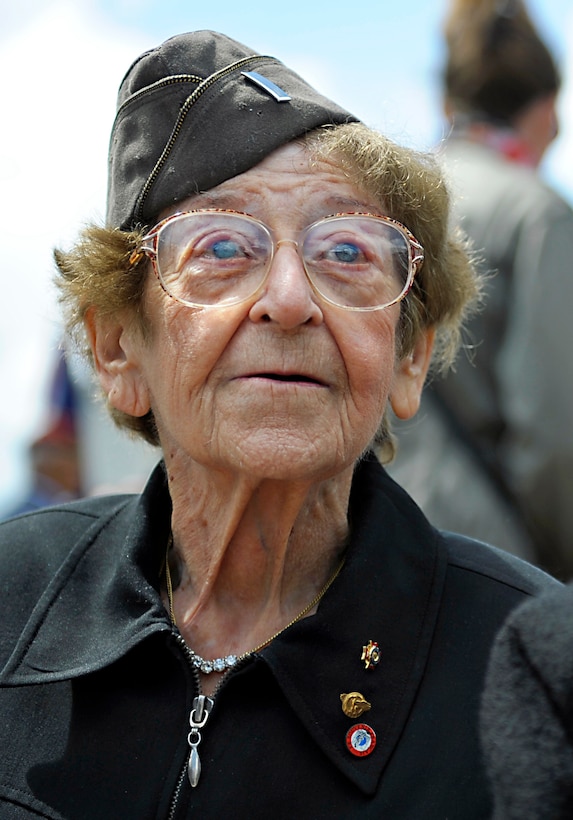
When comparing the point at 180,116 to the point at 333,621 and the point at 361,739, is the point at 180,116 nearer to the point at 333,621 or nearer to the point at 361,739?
the point at 333,621

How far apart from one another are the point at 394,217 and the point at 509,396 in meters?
1.08

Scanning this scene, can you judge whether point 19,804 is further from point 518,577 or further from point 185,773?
point 518,577

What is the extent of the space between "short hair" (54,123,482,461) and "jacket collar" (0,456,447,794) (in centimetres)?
40

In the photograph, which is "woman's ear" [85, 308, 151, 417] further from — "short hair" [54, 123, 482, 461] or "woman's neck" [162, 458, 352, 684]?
"woman's neck" [162, 458, 352, 684]

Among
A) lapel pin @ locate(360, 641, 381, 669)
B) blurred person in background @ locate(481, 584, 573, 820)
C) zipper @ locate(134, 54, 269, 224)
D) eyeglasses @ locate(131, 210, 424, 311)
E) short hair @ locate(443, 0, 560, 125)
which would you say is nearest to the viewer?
blurred person in background @ locate(481, 584, 573, 820)

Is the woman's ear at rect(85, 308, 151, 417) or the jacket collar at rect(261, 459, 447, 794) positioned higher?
the woman's ear at rect(85, 308, 151, 417)

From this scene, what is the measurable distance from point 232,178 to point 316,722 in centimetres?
124

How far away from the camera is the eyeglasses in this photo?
8.32 ft

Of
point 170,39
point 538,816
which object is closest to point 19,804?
point 538,816

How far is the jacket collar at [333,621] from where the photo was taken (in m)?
2.33

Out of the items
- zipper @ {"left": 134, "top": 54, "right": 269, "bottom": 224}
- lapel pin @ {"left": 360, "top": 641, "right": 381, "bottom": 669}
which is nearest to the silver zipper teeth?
zipper @ {"left": 134, "top": 54, "right": 269, "bottom": 224}

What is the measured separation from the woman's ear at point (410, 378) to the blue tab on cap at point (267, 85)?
73 centimetres

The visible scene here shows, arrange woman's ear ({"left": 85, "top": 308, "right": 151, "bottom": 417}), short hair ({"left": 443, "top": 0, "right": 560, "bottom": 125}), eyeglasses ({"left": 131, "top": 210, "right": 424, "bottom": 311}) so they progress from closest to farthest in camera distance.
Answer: eyeglasses ({"left": 131, "top": 210, "right": 424, "bottom": 311}) → woman's ear ({"left": 85, "top": 308, "right": 151, "bottom": 417}) → short hair ({"left": 443, "top": 0, "right": 560, "bottom": 125})

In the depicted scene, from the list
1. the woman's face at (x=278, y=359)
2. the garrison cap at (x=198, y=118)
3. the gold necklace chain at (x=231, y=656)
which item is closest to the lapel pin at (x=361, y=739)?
the gold necklace chain at (x=231, y=656)
